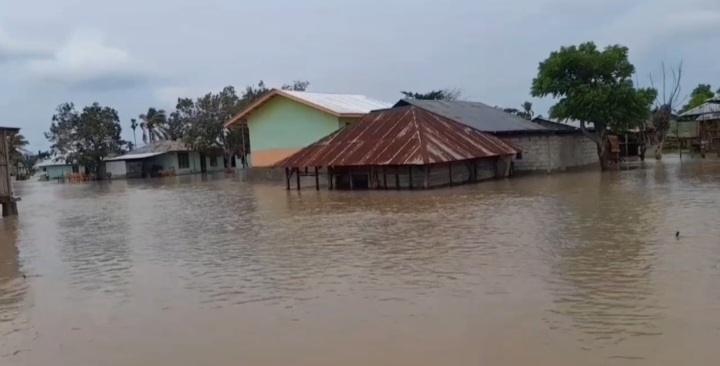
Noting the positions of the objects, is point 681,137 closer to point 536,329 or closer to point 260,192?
point 260,192

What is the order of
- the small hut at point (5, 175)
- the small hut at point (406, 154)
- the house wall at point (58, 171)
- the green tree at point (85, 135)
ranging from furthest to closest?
the house wall at point (58, 171) < the green tree at point (85, 135) < the small hut at point (406, 154) < the small hut at point (5, 175)

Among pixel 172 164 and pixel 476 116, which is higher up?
pixel 476 116

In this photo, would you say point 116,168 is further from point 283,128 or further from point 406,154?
point 406,154

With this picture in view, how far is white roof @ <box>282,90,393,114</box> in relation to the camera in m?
34.2

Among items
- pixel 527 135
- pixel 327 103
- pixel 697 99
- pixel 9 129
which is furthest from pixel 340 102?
pixel 697 99

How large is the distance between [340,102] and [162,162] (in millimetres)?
26092

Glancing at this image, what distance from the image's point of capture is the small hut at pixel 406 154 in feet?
77.4

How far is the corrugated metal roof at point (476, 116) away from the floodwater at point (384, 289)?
44.1 feet

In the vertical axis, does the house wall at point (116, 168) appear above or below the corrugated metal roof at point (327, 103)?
below

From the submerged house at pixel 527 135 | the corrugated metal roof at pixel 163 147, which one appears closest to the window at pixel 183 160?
the corrugated metal roof at pixel 163 147

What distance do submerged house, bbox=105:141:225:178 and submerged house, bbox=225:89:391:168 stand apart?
18.4 metres

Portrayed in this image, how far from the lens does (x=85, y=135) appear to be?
176 ft

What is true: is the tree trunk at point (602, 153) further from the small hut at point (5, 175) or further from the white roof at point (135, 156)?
the white roof at point (135, 156)

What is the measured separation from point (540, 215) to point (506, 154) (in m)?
12.3
